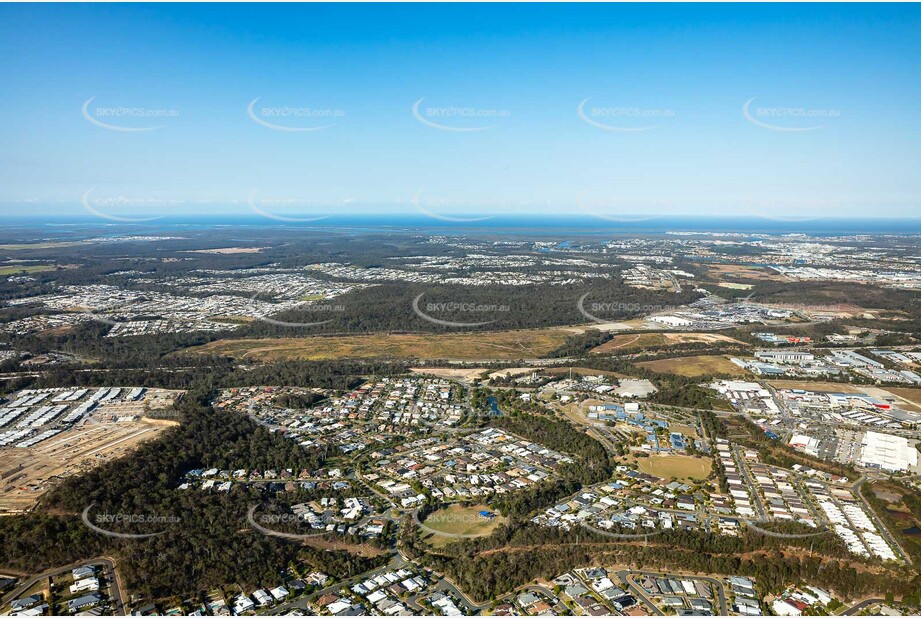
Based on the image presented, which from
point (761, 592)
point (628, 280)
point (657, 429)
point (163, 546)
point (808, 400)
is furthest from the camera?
point (628, 280)

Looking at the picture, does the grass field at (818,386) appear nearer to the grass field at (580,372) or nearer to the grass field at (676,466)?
the grass field at (580,372)

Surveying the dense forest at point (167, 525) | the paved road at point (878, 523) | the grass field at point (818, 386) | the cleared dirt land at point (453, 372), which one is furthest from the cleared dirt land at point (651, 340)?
the dense forest at point (167, 525)

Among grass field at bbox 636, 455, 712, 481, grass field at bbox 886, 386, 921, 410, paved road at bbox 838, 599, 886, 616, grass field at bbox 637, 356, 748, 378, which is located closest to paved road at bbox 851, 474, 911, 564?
paved road at bbox 838, 599, 886, 616

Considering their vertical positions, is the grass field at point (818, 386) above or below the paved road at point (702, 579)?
above

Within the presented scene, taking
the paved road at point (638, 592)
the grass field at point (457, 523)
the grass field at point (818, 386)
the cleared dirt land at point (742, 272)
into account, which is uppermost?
the cleared dirt land at point (742, 272)

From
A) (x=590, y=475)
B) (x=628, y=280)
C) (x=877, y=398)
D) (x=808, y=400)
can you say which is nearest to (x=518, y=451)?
(x=590, y=475)

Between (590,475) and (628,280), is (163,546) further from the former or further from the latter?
(628,280)
